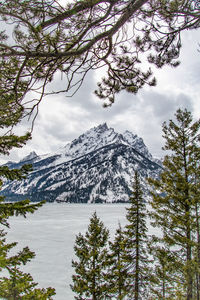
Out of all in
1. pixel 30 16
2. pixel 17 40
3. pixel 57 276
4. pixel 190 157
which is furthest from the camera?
pixel 57 276

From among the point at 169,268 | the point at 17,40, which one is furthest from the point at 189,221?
the point at 17,40

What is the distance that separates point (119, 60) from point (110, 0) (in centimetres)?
121

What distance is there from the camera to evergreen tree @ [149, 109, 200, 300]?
288 inches

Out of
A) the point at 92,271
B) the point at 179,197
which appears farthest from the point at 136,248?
the point at 179,197

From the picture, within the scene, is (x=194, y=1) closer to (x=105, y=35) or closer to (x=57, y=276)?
(x=105, y=35)

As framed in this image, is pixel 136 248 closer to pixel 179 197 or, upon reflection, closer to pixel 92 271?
pixel 92 271

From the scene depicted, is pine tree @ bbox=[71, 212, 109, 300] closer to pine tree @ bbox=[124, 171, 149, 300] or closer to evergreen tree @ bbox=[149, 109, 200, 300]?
pine tree @ bbox=[124, 171, 149, 300]

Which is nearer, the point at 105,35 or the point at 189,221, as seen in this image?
the point at 105,35

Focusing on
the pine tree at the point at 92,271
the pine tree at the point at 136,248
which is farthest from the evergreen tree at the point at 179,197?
the pine tree at the point at 92,271

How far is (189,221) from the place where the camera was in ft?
23.3

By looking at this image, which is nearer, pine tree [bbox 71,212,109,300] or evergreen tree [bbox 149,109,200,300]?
evergreen tree [bbox 149,109,200,300]

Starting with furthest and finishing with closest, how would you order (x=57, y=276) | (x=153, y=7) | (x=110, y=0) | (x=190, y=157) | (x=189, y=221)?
(x=57, y=276)
(x=190, y=157)
(x=189, y=221)
(x=153, y=7)
(x=110, y=0)

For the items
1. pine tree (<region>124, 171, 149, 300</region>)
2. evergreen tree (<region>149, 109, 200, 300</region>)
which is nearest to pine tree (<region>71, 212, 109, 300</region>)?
pine tree (<region>124, 171, 149, 300</region>)

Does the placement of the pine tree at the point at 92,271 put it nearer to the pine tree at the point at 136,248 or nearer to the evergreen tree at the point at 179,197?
the pine tree at the point at 136,248
